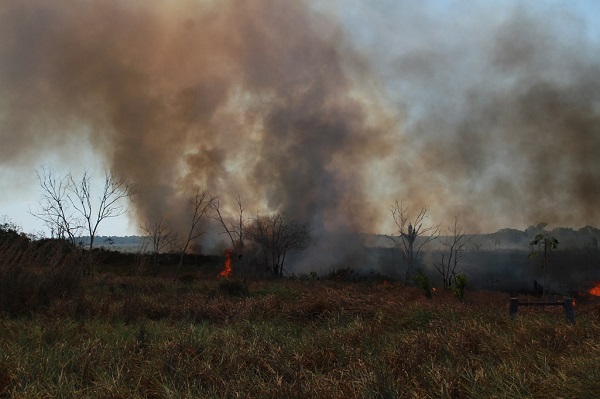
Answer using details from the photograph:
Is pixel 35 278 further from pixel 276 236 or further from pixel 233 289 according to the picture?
pixel 276 236

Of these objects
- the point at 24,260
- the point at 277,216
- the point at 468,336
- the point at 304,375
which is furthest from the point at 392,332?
the point at 277,216

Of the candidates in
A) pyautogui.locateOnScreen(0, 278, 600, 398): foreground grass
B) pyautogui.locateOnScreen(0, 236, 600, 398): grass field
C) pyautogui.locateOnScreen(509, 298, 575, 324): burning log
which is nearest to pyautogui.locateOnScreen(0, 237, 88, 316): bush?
pyautogui.locateOnScreen(0, 236, 600, 398): grass field

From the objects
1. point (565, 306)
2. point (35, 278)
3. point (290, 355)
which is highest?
point (35, 278)

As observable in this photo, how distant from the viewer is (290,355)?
6508 millimetres

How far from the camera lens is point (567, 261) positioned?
162ft

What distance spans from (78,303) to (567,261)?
53.4 m

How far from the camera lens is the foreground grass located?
4688mm

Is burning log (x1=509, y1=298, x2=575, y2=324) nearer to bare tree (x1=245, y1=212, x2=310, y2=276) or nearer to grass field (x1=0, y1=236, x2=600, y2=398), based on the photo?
grass field (x1=0, y1=236, x2=600, y2=398)

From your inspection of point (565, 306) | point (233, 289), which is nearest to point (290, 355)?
point (565, 306)

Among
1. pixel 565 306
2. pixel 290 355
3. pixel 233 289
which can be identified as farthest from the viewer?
pixel 233 289

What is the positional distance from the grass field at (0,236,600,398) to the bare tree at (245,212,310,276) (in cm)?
3079

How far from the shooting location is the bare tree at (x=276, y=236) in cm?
4169

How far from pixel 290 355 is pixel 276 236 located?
36.1m

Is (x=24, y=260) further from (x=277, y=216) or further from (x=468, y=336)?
(x=277, y=216)
